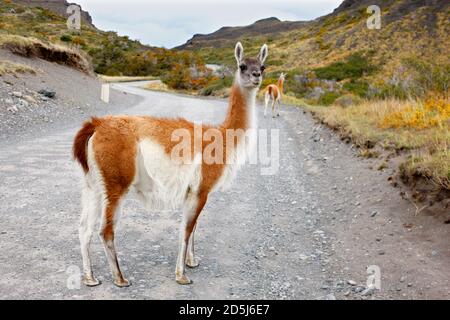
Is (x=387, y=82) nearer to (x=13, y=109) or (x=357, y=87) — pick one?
(x=357, y=87)

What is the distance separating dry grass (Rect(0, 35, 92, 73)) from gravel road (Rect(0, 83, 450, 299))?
46.4ft

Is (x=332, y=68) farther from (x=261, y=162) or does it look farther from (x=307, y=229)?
(x=307, y=229)

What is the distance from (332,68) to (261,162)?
96.7ft

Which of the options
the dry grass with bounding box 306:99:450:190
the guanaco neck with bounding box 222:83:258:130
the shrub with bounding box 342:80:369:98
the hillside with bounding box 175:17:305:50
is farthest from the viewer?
the hillside with bounding box 175:17:305:50

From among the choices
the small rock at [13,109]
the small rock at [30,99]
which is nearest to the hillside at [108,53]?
the small rock at [30,99]

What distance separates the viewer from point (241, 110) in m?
4.79

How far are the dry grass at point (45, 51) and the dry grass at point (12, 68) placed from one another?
3087mm

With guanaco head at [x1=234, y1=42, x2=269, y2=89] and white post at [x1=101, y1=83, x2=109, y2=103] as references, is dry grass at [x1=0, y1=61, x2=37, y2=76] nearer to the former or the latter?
→ white post at [x1=101, y1=83, x2=109, y2=103]

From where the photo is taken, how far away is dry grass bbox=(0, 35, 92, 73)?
20062 millimetres

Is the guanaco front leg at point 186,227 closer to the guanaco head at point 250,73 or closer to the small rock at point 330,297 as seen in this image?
the small rock at point 330,297

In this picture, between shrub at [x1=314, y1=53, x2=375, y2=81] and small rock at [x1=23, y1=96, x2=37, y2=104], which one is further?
shrub at [x1=314, y1=53, x2=375, y2=81]

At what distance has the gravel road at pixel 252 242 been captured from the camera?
160 inches

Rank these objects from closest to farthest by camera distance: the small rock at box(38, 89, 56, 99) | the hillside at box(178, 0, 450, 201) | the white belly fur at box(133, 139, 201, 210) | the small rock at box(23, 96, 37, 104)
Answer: the white belly fur at box(133, 139, 201, 210) < the hillside at box(178, 0, 450, 201) < the small rock at box(23, 96, 37, 104) < the small rock at box(38, 89, 56, 99)

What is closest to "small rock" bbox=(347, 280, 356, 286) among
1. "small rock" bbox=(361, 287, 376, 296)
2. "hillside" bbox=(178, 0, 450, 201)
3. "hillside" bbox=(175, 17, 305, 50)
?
"small rock" bbox=(361, 287, 376, 296)
